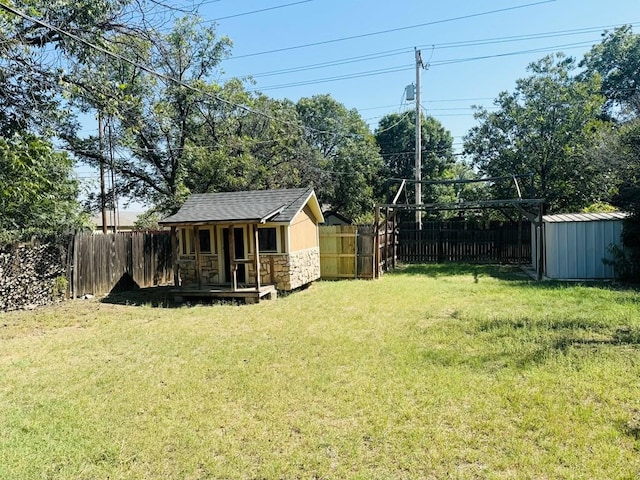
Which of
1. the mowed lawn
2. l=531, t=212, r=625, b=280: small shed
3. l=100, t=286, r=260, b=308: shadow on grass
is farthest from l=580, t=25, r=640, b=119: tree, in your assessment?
l=100, t=286, r=260, b=308: shadow on grass

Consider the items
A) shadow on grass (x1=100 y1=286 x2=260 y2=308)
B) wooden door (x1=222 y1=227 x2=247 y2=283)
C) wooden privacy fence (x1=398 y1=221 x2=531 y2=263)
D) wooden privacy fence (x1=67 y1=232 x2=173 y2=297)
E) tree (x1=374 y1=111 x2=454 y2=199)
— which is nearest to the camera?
shadow on grass (x1=100 y1=286 x2=260 y2=308)

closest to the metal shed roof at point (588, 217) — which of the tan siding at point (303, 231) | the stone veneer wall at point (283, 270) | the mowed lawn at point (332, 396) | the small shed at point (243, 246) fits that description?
the mowed lawn at point (332, 396)

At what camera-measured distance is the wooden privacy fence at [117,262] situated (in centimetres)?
1114

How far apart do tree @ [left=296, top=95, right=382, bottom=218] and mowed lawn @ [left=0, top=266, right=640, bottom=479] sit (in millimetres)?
15841

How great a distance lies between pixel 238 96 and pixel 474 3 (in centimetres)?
878

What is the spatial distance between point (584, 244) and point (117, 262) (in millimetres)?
12784

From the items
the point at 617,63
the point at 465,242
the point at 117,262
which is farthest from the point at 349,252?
the point at 617,63

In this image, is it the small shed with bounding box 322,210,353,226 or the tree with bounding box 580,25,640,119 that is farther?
the tree with bounding box 580,25,640,119

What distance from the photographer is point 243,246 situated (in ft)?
36.9

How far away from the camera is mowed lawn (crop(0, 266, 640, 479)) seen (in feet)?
10.5

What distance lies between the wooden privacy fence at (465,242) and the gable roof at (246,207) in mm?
5938

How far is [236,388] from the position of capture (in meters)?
4.69

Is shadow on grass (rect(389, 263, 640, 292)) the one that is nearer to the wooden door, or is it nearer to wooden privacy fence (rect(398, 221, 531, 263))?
wooden privacy fence (rect(398, 221, 531, 263))

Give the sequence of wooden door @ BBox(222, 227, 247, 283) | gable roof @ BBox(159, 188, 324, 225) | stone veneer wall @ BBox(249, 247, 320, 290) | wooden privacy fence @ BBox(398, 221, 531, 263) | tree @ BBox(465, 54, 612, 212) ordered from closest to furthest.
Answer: gable roof @ BBox(159, 188, 324, 225)
stone veneer wall @ BBox(249, 247, 320, 290)
wooden door @ BBox(222, 227, 247, 283)
wooden privacy fence @ BBox(398, 221, 531, 263)
tree @ BBox(465, 54, 612, 212)
